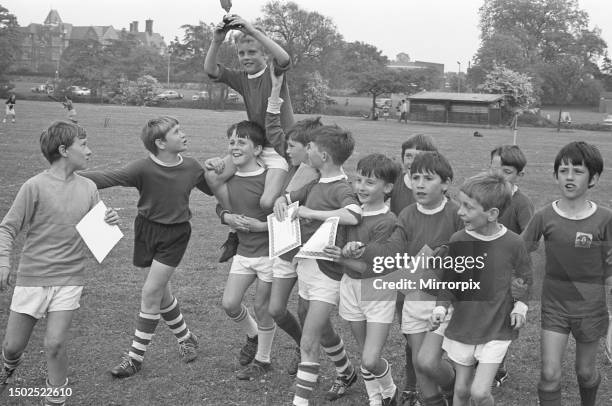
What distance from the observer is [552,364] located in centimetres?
428

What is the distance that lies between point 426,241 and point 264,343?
1858mm

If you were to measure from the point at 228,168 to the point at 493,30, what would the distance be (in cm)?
10126

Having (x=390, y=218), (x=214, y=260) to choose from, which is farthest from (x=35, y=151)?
(x=390, y=218)

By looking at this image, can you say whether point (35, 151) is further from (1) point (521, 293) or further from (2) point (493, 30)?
(2) point (493, 30)

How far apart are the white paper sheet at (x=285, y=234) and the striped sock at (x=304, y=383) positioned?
0.78 meters

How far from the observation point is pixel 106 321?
662 cm

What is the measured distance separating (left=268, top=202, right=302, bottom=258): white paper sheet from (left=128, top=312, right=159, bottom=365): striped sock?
1235 millimetres

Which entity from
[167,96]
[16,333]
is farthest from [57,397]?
[167,96]

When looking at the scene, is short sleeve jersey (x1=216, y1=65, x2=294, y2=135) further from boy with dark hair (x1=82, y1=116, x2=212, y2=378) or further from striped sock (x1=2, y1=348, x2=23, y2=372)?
striped sock (x1=2, y1=348, x2=23, y2=372)

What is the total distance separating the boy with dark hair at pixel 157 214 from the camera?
5.39 m

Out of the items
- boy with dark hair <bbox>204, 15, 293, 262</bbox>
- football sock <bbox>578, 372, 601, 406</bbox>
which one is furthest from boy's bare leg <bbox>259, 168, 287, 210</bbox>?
football sock <bbox>578, 372, 601, 406</bbox>

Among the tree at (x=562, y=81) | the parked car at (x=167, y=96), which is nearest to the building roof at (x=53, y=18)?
the parked car at (x=167, y=96)

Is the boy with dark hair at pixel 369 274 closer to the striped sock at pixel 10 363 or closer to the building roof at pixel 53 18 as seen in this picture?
the striped sock at pixel 10 363

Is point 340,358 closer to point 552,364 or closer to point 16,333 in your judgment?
point 552,364
